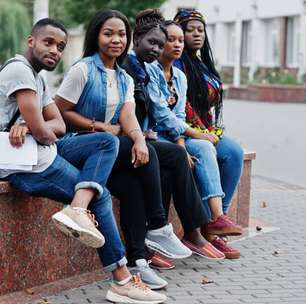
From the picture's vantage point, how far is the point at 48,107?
6004 millimetres

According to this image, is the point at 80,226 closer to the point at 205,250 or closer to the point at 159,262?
the point at 159,262

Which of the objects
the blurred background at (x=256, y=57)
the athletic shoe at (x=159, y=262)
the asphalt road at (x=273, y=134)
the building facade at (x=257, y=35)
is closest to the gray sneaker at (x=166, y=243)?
the athletic shoe at (x=159, y=262)

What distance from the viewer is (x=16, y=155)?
5680mm

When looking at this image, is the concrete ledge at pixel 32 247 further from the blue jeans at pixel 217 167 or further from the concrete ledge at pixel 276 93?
the concrete ledge at pixel 276 93

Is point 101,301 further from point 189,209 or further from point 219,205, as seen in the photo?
point 219,205

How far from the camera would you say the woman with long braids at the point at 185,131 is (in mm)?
6996

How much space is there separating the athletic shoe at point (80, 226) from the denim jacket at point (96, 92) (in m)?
0.99

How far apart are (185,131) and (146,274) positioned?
1439mm

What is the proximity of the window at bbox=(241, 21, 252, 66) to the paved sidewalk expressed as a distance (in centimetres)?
4305

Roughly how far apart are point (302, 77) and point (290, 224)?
31993 millimetres

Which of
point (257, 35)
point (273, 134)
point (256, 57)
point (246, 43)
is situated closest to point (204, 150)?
point (273, 134)

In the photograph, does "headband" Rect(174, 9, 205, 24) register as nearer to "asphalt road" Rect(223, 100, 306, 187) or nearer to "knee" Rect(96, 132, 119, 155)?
"knee" Rect(96, 132, 119, 155)

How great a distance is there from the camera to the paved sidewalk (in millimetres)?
6051

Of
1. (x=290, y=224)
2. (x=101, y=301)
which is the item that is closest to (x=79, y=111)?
(x=101, y=301)
